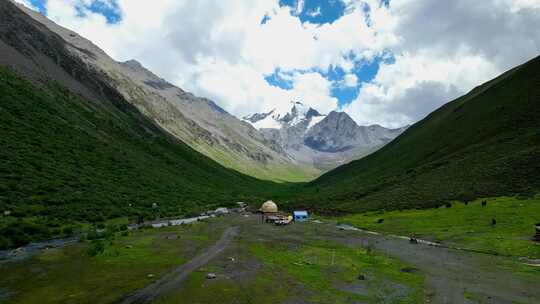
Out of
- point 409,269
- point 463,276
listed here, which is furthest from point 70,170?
point 463,276

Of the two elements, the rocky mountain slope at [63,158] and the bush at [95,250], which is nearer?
the bush at [95,250]

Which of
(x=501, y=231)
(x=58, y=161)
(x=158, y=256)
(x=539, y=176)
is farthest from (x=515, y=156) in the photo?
(x=58, y=161)

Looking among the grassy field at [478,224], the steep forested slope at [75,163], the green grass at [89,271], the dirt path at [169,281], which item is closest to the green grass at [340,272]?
the dirt path at [169,281]

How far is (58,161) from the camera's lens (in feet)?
295

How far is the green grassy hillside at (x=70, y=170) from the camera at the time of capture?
59.6 meters

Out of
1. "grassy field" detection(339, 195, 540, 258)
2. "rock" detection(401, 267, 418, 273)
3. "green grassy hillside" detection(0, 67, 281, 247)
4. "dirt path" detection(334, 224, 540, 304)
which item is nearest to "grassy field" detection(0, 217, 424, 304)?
"rock" detection(401, 267, 418, 273)

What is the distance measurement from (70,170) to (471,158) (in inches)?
4421

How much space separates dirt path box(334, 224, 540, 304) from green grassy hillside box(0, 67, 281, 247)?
150 feet

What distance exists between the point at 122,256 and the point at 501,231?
174 ft

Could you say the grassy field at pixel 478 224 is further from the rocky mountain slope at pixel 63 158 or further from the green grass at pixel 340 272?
the rocky mountain slope at pixel 63 158

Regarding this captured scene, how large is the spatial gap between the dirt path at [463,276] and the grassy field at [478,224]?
4.56 meters

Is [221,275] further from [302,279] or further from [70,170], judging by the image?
[70,170]

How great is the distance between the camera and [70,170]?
88125 millimetres

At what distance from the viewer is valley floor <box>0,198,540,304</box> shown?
1027 inches
